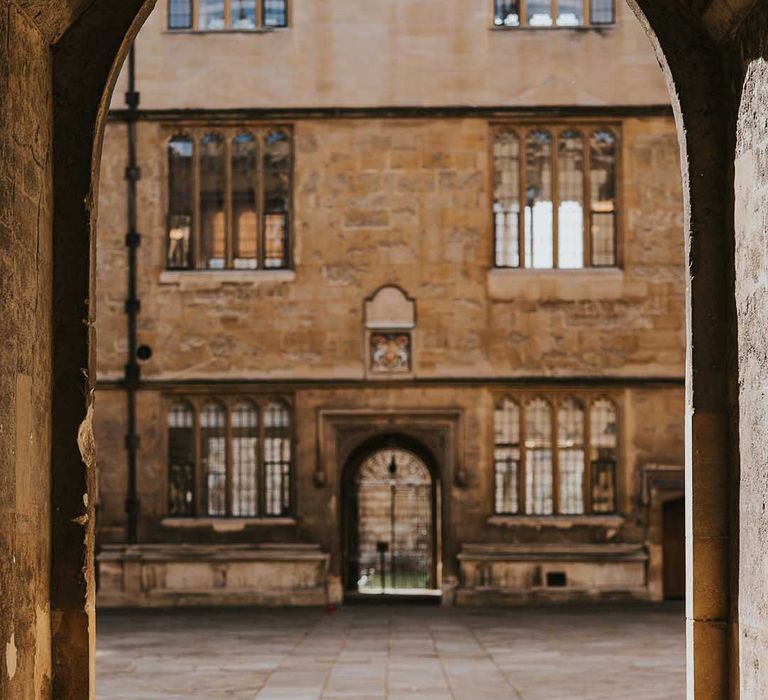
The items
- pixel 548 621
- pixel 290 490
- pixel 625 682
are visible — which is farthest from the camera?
pixel 290 490

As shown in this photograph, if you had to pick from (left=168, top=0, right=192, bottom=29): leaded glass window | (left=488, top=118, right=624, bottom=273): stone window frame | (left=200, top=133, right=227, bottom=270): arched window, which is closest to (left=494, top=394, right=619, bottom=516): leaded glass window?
(left=488, top=118, right=624, bottom=273): stone window frame

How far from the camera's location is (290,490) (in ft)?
58.3

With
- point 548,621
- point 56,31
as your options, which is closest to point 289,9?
point 548,621

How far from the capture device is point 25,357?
545cm

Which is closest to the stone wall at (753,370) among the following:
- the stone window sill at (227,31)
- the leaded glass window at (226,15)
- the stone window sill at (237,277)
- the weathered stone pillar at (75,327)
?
the weathered stone pillar at (75,327)

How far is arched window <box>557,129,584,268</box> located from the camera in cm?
1791

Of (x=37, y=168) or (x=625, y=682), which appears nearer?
(x=37, y=168)

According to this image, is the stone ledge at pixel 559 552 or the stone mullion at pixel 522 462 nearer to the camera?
the stone ledge at pixel 559 552

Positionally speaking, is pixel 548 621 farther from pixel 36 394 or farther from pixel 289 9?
pixel 36 394

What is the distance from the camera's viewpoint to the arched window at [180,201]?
1800 centimetres

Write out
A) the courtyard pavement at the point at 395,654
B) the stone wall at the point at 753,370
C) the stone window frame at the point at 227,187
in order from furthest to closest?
the stone window frame at the point at 227,187
the courtyard pavement at the point at 395,654
the stone wall at the point at 753,370

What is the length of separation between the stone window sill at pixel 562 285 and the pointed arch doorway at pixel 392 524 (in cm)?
238

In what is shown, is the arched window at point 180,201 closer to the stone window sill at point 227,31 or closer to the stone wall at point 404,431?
the stone window sill at point 227,31

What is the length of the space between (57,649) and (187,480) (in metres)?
12.1
